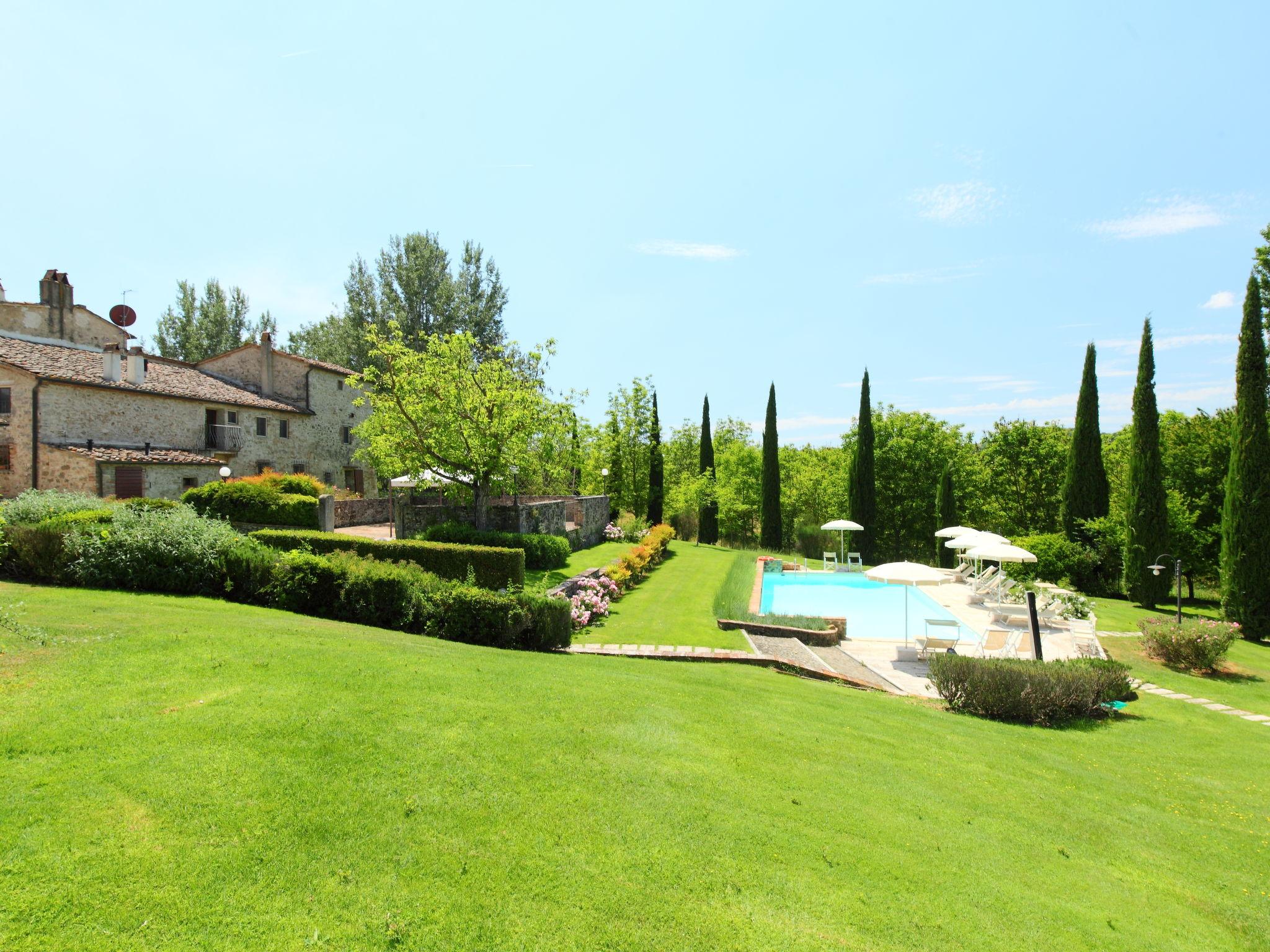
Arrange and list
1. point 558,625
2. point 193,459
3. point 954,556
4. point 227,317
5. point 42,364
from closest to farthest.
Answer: point 558,625 → point 42,364 → point 193,459 → point 954,556 → point 227,317

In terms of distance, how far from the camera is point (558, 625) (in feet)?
35.4

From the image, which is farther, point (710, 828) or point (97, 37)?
point (97, 37)

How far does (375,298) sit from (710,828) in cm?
4034

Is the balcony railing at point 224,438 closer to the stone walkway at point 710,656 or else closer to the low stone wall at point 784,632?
the stone walkway at point 710,656

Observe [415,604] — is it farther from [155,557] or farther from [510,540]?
[510,540]

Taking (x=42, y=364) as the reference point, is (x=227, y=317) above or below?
above

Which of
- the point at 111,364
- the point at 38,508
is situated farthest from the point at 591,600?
the point at 111,364

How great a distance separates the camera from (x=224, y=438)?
1053 inches

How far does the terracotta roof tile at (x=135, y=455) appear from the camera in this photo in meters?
20.5

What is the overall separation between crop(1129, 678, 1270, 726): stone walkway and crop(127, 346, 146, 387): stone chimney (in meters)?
29.9

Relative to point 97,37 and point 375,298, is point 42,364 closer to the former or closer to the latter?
point 97,37

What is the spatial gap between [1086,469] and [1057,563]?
13.9 ft

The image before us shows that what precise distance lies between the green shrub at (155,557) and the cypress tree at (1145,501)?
23800mm

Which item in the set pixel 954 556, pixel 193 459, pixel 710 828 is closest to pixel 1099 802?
pixel 710 828
